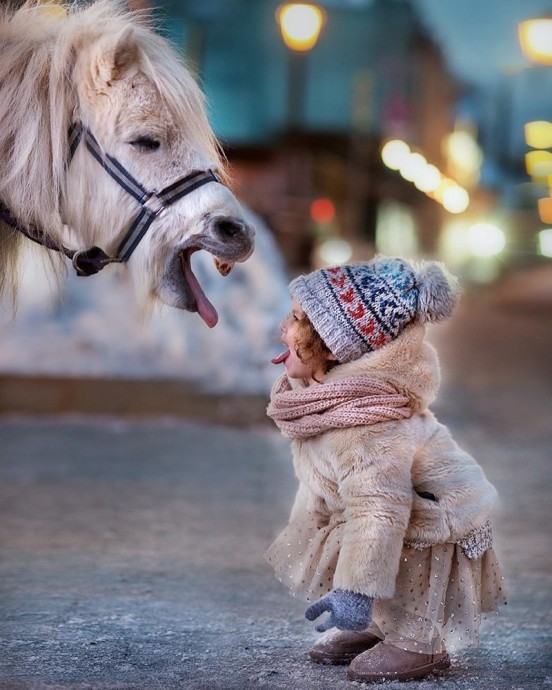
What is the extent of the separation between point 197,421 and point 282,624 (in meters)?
4.86

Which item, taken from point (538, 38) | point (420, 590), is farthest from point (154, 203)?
point (538, 38)

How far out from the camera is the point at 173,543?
4.96m

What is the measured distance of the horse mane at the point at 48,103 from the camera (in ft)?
9.39

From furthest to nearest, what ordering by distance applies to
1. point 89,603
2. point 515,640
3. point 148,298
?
1. point 89,603
2. point 515,640
3. point 148,298

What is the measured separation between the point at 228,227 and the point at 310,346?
1.67 feet

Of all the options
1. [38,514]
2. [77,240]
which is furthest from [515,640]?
[38,514]

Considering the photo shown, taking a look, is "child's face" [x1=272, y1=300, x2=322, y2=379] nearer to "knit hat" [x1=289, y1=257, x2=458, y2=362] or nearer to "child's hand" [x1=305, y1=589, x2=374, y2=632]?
"knit hat" [x1=289, y1=257, x2=458, y2=362]

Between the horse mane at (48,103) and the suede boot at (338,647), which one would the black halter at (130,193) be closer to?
the horse mane at (48,103)

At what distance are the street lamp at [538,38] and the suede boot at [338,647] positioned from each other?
28.7 ft

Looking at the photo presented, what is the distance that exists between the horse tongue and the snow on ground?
5486mm

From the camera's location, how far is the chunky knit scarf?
9.70 ft

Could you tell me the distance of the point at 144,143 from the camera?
2.85 metres

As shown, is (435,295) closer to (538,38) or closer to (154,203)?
(154,203)

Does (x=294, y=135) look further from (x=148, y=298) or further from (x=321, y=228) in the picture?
(x=148, y=298)
